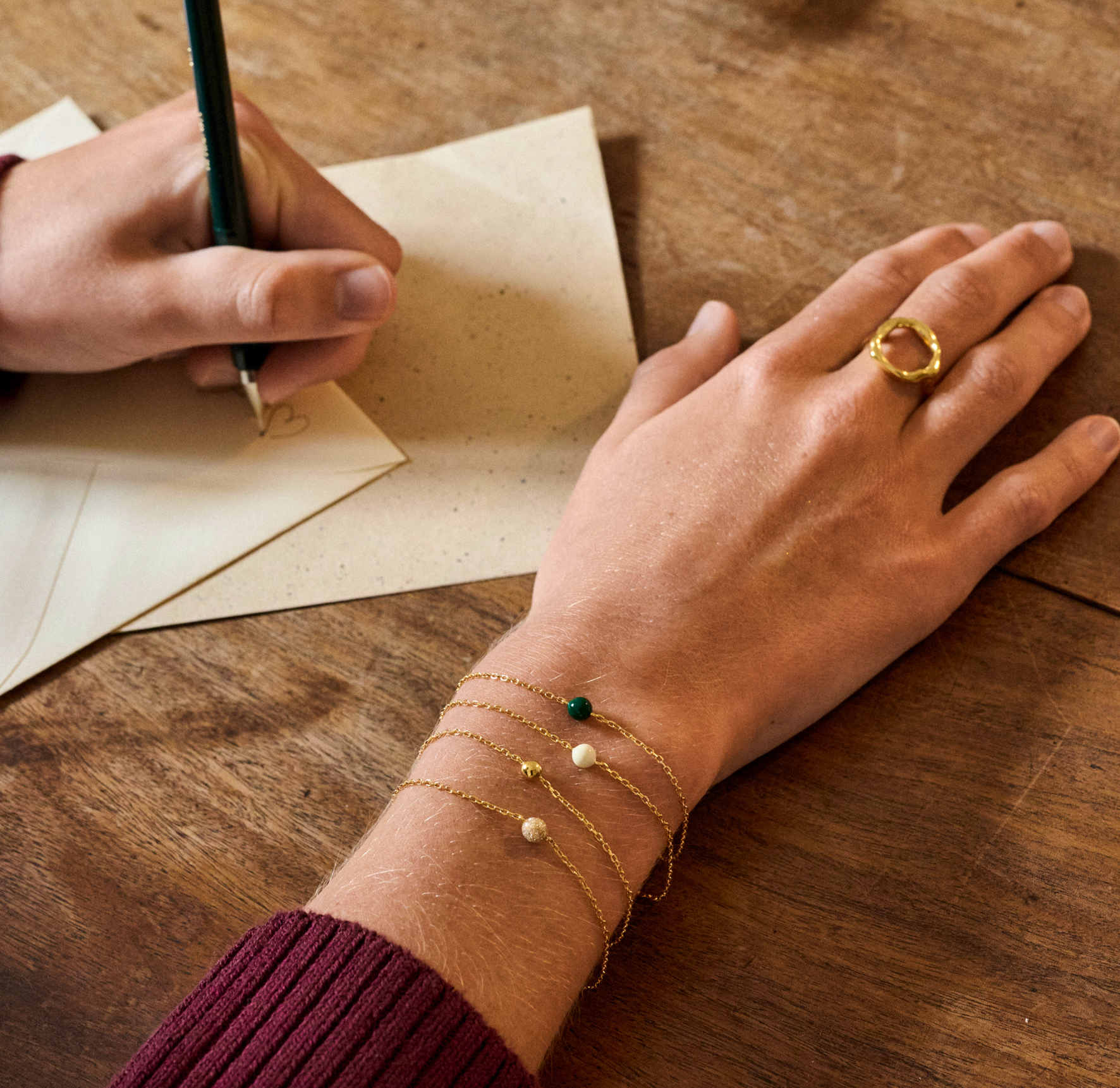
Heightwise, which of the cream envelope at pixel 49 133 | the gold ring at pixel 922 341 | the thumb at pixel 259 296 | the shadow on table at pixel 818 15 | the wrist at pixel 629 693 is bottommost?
the wrist at pixel 629 693

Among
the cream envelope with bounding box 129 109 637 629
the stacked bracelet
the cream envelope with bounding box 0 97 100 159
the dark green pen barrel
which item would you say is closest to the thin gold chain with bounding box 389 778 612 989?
the stacked bracelet

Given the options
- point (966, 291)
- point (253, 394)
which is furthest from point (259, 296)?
point (966, 291)

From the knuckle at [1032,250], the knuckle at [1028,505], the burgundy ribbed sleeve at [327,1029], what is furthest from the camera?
the knuckle at [1032,250]

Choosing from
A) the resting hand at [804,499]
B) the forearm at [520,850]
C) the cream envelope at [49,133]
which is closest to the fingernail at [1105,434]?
the resting hand at [804,499]

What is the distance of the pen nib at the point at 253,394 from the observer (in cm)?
81

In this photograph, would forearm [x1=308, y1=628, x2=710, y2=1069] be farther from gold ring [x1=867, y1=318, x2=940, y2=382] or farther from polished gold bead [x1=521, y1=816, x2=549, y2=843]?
gold ring [x1=867, y1=318, x2=940, y2=382]

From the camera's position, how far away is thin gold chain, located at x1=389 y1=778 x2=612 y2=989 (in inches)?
23.1

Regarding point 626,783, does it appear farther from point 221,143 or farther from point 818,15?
point 818,15

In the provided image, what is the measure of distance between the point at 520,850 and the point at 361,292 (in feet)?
1.54

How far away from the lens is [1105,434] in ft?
2.50

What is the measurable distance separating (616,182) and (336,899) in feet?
2.47

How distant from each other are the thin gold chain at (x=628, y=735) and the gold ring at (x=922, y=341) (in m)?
0.38

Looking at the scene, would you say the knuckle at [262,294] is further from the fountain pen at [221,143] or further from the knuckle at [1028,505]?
the knuckle at [1028,505]

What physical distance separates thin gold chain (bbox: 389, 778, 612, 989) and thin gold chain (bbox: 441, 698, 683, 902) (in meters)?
0.05
